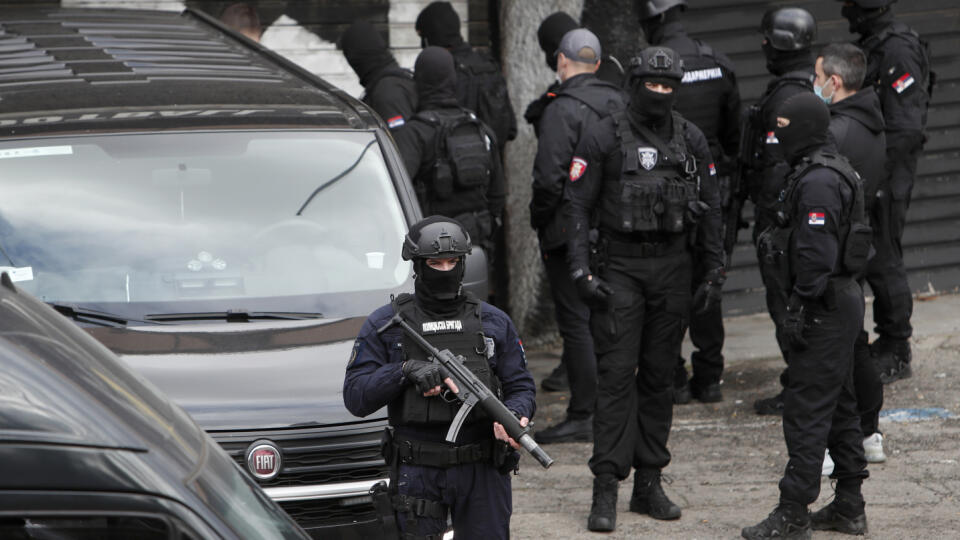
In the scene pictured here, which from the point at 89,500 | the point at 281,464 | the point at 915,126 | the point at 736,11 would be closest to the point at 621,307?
the point at 281,464

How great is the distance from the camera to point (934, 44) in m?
10.1

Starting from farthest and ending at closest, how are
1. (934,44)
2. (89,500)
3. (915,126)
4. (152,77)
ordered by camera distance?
1. (934,44)
2. (915,126)
3. (152,77)
4. (89,500)

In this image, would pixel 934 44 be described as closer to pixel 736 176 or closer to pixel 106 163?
pixel 736 176

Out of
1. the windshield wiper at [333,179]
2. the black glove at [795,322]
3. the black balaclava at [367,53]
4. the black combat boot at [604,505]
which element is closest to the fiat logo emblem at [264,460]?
the windshield wiper at [333,179]

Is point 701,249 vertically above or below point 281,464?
above

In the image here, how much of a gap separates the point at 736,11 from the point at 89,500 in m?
8.71

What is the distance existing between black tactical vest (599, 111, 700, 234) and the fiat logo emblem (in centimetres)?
208

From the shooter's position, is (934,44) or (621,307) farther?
(934,44)

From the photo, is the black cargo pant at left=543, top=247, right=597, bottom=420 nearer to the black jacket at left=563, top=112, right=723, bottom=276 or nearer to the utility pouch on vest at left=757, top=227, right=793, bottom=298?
the black jacket at left=563, top=112, right=723, bottom=276

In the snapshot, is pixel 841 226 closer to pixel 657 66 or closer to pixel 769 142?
pixel 657 66

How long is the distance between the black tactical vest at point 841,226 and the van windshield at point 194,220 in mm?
1603

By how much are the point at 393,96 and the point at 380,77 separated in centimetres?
34

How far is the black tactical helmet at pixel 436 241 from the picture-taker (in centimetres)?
403

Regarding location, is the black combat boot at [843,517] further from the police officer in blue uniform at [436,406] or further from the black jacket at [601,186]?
the police officer in blue uniform at [436,406]
